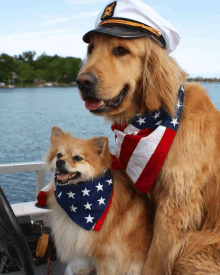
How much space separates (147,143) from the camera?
4.92 feet

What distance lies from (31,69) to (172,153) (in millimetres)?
49988

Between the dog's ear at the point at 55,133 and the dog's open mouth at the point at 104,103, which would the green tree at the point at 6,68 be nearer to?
the dog's ear at the point at 55,133

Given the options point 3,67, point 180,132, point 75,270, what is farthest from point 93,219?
point 3,67

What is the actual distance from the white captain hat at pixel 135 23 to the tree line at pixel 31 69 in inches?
1523

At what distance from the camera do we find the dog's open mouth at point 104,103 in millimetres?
1467

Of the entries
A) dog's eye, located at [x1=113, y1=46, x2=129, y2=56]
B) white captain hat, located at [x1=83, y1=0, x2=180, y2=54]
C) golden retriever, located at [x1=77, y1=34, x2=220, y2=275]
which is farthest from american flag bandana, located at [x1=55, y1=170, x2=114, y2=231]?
white captain hat, located at [x1=83, y1=0, x2=180, y2=54]

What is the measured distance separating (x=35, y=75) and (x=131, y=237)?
158 feet

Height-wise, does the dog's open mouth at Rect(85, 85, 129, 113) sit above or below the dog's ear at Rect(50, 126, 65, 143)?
above

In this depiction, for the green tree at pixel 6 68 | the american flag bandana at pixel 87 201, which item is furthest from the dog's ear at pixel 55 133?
the green tree at pixel 6 68

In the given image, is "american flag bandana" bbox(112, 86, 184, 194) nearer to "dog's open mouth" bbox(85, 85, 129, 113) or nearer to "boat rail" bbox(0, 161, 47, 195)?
"dog's open mouth" bbox(85, 85, 129, 113)

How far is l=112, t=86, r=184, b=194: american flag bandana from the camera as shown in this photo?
150cm

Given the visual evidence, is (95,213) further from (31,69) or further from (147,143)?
(31,69)

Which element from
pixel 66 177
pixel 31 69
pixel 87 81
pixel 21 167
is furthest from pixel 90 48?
pixel 31 69

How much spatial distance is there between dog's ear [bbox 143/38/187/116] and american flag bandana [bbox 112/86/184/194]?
0.17 ft
